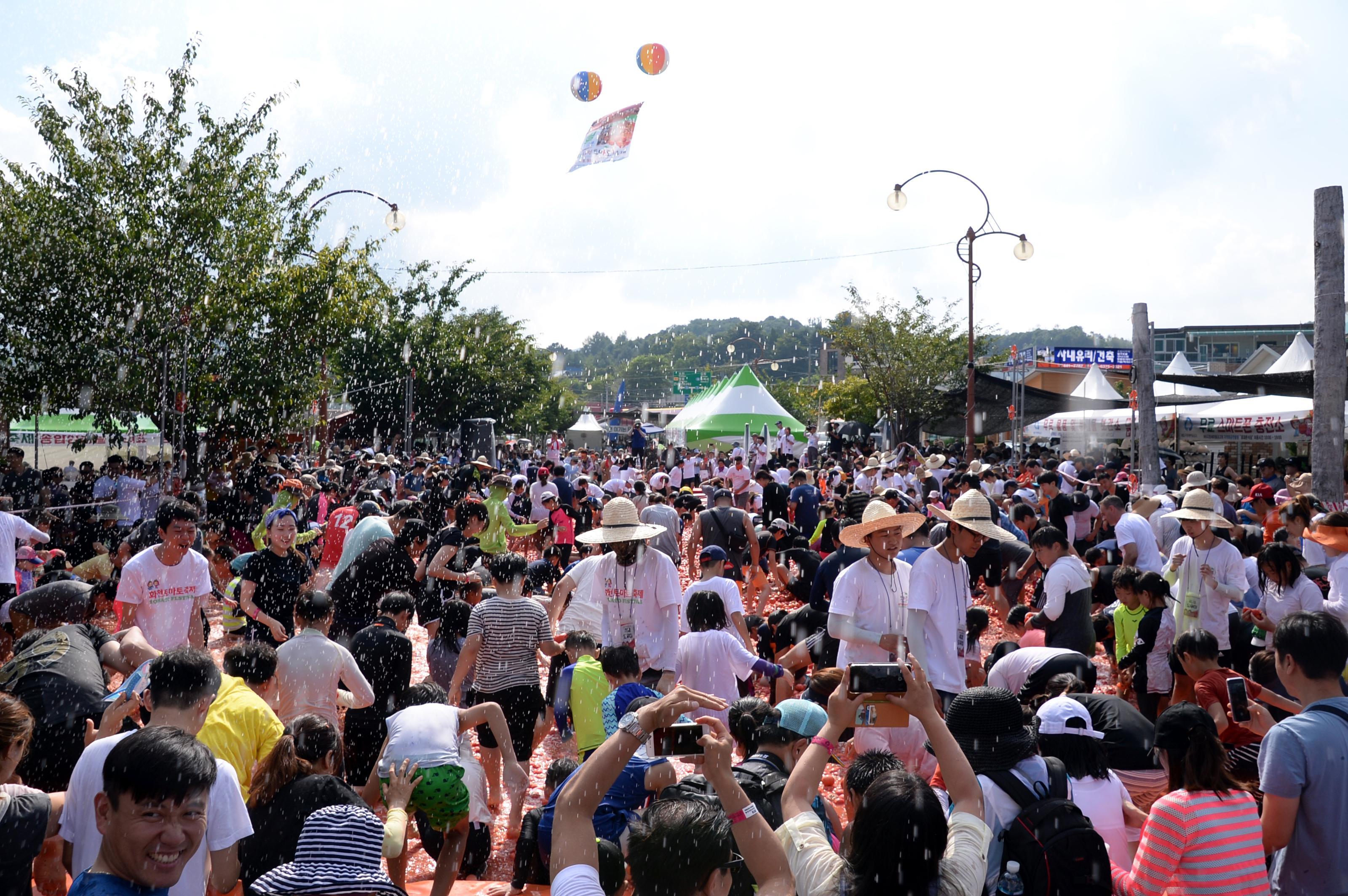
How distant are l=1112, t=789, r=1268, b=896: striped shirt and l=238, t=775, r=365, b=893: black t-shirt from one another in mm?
2792

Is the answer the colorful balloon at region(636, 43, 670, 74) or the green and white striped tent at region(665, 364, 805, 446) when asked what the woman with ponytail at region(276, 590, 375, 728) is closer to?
the colorful balloon at region(636, 43, 670, 74)

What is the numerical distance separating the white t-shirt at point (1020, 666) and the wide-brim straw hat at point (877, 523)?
0.23m

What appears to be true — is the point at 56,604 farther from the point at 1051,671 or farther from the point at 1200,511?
the point at 1200,511

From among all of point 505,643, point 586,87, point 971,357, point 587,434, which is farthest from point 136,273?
point 587,434

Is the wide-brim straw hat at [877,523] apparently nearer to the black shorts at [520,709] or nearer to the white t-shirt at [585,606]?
the white t-shirt at [585,606]

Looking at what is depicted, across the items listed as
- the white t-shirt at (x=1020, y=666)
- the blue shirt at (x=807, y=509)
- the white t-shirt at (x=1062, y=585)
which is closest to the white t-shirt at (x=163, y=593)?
the white t-shirt at (x=1020, y=666)

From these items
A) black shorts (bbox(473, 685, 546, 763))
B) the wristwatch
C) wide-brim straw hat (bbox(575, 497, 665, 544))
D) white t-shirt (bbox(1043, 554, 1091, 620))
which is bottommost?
black shorts (bbox(473, 685, 546, 763))

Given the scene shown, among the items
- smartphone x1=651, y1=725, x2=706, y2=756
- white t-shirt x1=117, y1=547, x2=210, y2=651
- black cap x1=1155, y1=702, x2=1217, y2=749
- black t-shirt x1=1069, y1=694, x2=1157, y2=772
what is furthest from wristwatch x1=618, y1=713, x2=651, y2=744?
white t-shirt x1=117, y1=547, x2=210, y2=651

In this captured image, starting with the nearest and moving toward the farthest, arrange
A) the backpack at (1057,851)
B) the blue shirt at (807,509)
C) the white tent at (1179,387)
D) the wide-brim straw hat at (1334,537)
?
the backpack at (1057,851)
the wide-brim straw hat at (1334,537)
the blue shirt at (807,509)
the white tent at (1179,387)

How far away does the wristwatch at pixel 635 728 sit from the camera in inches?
103

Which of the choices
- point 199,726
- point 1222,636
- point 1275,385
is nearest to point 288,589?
point 199,726

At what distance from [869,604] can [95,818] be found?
12.7 feet

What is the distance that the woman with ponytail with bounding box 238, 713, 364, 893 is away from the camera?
3836 millimetres

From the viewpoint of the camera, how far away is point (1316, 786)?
11.0ft
